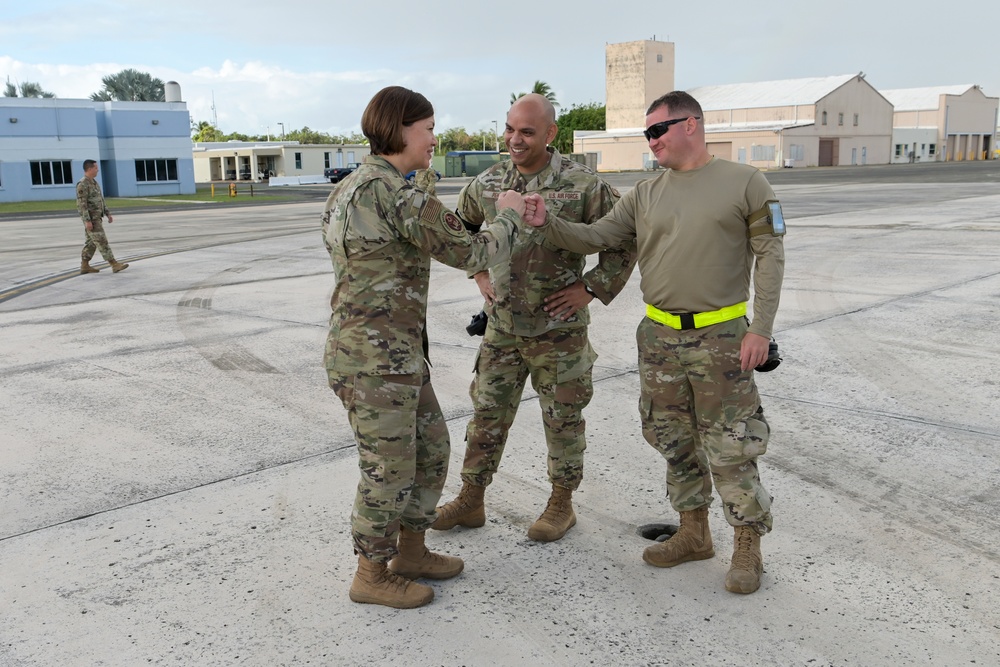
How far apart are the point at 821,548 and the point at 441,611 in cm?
174

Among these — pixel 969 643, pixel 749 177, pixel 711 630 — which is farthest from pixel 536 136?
pixel 969 643

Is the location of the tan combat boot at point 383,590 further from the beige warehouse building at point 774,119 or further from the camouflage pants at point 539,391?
the beige warehouse building at point 774,119

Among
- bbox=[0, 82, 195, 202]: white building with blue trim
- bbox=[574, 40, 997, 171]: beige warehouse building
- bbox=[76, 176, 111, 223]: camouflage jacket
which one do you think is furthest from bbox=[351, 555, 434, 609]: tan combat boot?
bbox=[574, 40, 997, 171]: beige warehouse building

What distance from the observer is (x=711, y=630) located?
10.5ft

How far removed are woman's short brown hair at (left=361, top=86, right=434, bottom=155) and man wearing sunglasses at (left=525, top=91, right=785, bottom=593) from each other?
66 cm

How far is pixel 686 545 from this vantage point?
3.72 m

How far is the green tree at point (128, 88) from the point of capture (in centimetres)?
9475

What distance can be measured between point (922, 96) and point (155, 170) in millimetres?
88255

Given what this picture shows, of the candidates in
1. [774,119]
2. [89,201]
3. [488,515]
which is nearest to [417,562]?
[488,515]

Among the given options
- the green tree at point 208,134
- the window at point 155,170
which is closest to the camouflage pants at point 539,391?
the window at point 155,170

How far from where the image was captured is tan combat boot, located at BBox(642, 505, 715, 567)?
3.70m

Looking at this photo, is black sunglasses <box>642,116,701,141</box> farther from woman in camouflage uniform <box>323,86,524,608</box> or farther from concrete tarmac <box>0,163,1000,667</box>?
concrete tarmac <box>0,163,1000,667</box>

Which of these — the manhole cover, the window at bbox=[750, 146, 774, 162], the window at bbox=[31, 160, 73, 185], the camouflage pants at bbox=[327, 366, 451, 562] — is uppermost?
A: the window at bbox=[750, 146, 774, 162]

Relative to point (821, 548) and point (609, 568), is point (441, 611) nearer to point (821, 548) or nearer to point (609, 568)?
point (609, 568)
